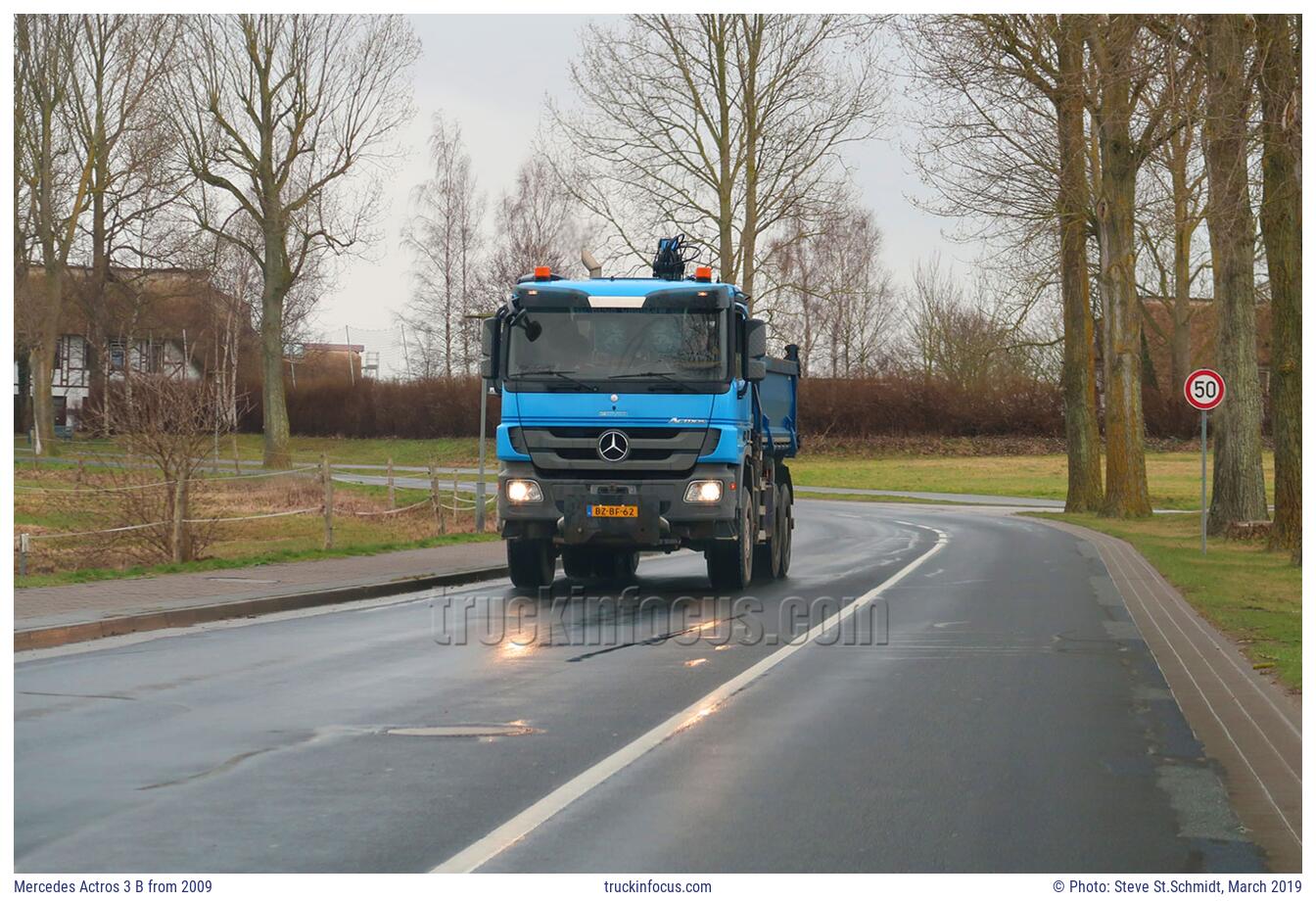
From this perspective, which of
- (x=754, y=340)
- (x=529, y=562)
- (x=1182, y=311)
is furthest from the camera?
(x=1182, y=311)

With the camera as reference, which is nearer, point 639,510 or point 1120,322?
point 639,510

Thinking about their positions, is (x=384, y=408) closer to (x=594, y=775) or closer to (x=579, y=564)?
(x=579, y=564)

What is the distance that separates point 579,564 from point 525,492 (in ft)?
12.0

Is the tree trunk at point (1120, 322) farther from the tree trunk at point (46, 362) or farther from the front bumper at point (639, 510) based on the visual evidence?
the tree trunk at point (46, 362)

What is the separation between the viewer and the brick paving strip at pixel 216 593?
13797 millimetres

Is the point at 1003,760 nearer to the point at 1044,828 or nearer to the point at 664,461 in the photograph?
the point at 1044,828

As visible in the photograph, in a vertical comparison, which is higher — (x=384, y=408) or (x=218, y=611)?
(x=384, y=408)

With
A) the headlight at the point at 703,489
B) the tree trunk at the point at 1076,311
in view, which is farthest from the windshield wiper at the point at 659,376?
the tree trunk at the point at 1076,311

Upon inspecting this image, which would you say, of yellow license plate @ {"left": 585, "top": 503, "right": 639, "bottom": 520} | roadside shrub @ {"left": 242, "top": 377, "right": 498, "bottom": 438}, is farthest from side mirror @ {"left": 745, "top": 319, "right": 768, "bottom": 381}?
roadside shrub @ {"left": 242, "top": 377, "right": 498, "bottom": 438}

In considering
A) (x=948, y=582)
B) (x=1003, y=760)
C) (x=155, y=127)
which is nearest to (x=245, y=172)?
(x=155, y=127)

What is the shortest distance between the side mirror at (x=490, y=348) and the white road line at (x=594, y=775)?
552 cm

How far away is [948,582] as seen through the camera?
806 inches

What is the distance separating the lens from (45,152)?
52.4 metres

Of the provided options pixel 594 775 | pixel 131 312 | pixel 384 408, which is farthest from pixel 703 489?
pixel 384 408
